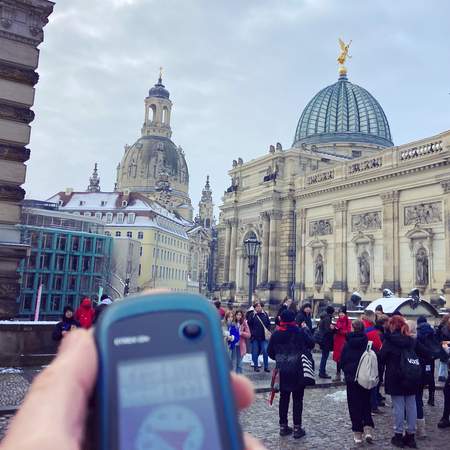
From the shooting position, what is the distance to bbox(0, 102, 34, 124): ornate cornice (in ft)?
35.8

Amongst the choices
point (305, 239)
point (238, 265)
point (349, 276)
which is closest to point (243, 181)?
point (238, 265)

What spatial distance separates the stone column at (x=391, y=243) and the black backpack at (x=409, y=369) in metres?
23.9

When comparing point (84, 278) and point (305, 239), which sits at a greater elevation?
point (305, 239)

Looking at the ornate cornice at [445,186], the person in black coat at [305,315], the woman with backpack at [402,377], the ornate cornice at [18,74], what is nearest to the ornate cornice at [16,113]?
the ornate cornice at [18,74]

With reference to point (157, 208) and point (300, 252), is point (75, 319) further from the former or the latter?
point (157, 208)

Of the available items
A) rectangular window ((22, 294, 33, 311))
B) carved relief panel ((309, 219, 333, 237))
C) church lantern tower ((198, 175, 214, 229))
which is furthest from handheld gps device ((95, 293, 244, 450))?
church lantern tower ((198, 175, 214, 229))

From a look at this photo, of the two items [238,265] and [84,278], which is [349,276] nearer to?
[238,265]

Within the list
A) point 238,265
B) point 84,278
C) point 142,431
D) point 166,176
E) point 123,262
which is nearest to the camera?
point 142,431

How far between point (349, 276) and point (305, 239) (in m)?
5.74

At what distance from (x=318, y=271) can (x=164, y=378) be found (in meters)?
36.7

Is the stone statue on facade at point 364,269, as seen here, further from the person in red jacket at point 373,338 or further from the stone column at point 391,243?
the person in red jacket at point 373,338

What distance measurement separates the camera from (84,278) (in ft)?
165

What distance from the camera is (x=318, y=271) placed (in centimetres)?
3722

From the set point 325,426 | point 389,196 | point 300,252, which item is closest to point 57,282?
point 300,252
